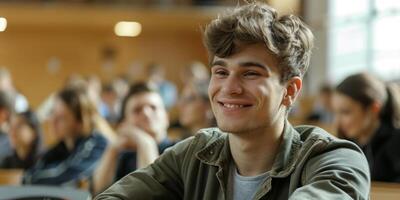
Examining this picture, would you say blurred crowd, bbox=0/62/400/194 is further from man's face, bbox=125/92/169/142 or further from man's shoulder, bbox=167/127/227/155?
man's shoulder, bbox=167/127/227/155

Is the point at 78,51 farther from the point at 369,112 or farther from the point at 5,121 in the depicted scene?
the point at 369,112

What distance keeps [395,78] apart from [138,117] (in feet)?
25.9

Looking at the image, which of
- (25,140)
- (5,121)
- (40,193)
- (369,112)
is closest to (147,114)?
(369,112)

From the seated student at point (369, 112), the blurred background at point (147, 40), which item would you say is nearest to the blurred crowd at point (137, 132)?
the seated student at point (369, 112)

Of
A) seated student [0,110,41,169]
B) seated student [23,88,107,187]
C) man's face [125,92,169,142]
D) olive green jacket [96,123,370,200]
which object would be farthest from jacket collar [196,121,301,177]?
seated student [0,110,41,169]

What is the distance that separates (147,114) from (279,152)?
6.79ft

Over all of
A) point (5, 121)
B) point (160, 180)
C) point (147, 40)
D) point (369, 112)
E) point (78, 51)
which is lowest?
point (78, 51)

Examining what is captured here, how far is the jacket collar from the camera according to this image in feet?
6.49

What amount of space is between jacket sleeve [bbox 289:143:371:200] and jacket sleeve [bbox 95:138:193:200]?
1.52ft

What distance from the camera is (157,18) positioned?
1449 centimetres

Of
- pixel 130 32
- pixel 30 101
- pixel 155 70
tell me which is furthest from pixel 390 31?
pixel 30 101

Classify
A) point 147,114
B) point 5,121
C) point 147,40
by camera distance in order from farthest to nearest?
point 147,40 → point 5,121 → point 147,114

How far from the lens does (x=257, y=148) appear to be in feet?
6.73

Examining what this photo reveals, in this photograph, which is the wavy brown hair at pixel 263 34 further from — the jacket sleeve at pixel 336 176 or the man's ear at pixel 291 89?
the jacket sleeve at pixel 336 176
